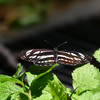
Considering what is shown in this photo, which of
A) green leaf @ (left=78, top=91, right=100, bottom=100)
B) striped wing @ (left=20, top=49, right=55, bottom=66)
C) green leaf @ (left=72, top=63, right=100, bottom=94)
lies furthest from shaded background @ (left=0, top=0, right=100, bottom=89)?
green leaf @ (left=78, top=91, right=100, bottom=100)

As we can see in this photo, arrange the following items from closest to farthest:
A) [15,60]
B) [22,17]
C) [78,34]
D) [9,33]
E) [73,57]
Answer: [73,57]
[15,60]
[78,34]
[9,33]
[22,17]

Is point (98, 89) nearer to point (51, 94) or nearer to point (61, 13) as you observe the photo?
point (51, 94)

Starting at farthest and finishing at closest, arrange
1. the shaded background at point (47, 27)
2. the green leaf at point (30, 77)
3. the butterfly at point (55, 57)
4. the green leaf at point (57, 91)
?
the shaded background at point (47, 27), the butterfly at point (55, 57), the green leaf at point (30, 77), the green leaf at point (57, 91)

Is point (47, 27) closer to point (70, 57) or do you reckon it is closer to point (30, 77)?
point (70, 57)

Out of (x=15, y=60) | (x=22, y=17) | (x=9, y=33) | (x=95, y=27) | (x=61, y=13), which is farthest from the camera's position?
(x=61, y=13)

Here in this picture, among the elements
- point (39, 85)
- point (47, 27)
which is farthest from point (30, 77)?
point (47, 27)

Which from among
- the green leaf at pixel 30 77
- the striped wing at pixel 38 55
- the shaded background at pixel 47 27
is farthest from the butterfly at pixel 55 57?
the shaded background at pixel 47 27

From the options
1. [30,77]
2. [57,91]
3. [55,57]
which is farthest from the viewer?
[55,57]

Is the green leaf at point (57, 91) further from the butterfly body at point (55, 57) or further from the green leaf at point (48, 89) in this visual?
the butterfly body at point (55, 57)

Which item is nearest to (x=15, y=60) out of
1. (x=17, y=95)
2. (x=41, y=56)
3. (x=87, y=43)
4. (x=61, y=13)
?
(x=87, y=43)
